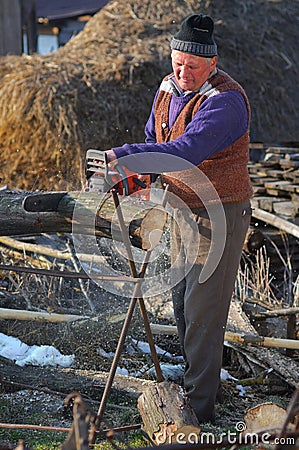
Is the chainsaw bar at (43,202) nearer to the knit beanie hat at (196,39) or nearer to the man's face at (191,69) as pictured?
the man's face at (191,69)

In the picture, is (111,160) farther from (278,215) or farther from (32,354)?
(278,215)

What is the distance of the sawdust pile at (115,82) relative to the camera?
9.41 meters

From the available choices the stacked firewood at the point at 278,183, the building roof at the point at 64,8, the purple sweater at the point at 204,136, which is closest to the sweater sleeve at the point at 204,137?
the purple sweater at the point at 204,136

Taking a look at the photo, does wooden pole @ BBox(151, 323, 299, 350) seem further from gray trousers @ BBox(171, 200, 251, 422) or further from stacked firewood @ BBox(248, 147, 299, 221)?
stacked firewood @ BBox(248, 147, 299, 221)

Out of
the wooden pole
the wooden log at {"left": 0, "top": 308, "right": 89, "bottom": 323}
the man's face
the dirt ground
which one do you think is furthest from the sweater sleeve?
the wooden log at {"left": 0, "top": 308, "right": 89, "bottom": 323}

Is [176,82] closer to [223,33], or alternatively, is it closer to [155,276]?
[155,276]

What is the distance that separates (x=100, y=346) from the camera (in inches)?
198

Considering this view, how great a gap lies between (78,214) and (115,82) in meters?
6.31

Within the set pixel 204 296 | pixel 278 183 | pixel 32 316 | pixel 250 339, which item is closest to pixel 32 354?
pixel 32 316

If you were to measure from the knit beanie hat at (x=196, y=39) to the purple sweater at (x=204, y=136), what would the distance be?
0.24 meters

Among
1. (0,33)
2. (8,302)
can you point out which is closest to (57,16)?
(0,33)

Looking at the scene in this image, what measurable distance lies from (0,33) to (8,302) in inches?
259

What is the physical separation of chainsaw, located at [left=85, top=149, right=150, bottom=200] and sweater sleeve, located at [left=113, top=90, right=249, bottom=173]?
0.06 meters

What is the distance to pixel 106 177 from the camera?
3277 millimetres
